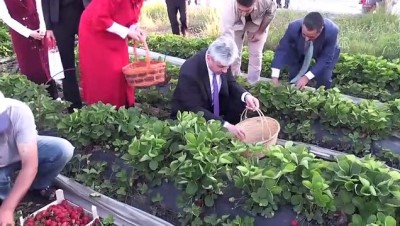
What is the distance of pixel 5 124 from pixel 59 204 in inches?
25.7

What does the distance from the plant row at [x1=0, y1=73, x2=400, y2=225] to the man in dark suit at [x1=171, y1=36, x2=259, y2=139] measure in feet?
1.22

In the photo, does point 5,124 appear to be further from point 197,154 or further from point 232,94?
point 232,94

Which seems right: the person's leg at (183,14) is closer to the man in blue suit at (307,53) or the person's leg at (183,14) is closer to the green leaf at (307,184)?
the man in blue suit at (307,53)

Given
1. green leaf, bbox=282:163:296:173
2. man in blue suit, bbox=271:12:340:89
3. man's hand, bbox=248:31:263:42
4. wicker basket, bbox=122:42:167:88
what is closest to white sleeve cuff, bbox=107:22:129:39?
wicker basket, bbox=122:42:167:88

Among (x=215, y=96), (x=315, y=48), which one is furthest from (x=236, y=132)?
(x=315, y=48)

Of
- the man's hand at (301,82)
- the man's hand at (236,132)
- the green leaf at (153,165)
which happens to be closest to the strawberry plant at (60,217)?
the green leaf at (153,165)

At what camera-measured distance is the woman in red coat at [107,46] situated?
381cm

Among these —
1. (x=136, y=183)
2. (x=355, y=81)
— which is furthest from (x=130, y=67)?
(x=355, y=81)

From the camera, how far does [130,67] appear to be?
13.1 ft

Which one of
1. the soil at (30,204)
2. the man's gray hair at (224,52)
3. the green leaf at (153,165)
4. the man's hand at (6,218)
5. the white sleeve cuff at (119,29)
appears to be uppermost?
the white sleeve cuff at (119,29)

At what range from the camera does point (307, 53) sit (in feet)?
15.6

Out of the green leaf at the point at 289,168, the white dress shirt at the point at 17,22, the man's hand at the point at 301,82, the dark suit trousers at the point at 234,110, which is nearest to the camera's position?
the green leaf at the point at 289,168

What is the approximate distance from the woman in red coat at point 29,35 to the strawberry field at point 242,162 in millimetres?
476

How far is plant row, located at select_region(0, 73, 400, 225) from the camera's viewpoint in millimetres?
2447
